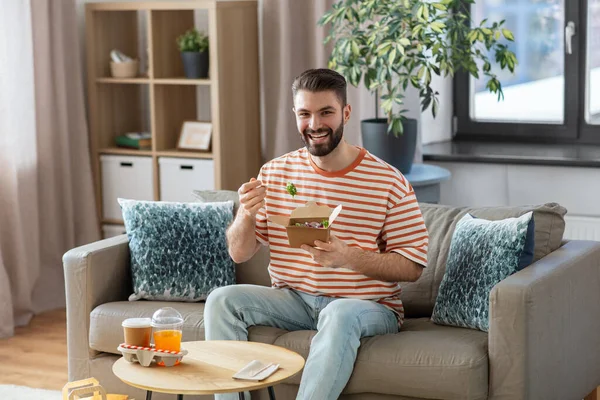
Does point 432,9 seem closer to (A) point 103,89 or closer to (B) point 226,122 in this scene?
(B) point 226,122

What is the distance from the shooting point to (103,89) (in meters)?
5.07

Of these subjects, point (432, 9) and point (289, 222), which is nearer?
point (289, 222)

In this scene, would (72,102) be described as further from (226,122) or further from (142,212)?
(142,212)

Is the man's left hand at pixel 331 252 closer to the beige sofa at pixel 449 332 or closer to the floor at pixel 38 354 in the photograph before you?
the beige sofa at pixel 449 332

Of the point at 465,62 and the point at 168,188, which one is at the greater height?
the point at 465,62

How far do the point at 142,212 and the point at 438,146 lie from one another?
193cm

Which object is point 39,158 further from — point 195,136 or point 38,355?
point 38,355

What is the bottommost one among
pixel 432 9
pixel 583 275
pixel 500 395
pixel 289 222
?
pixel 500 395

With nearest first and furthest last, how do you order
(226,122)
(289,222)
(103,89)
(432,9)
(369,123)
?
(289,222), (432,9), (369,123), (226,122), (103,89)

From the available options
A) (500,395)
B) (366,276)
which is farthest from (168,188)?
(500,395)

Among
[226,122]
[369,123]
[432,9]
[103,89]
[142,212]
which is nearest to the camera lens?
[142,212]

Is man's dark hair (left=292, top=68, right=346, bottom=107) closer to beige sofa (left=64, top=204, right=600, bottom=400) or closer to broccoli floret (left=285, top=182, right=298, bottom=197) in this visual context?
broccoli floret (left=285, top=182, right=298, bottom=197)

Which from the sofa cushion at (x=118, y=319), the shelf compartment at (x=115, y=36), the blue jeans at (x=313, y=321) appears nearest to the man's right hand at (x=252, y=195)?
the blue jeans at (x=313, y=321)

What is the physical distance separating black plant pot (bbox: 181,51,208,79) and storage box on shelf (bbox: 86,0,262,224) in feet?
0.24
